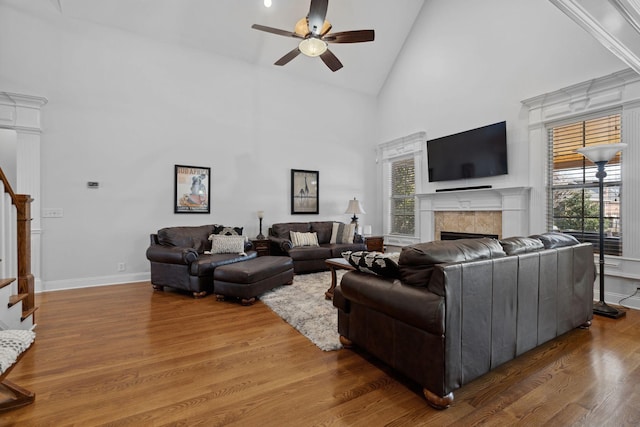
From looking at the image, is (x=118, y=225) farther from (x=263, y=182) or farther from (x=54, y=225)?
(x=263, y=182)

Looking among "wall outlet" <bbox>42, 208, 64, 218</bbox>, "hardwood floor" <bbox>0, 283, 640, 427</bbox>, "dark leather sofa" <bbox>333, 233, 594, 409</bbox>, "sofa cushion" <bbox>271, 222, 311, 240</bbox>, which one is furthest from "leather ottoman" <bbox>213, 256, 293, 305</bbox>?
"wall outlet" <bbox>42, 208, 64, 218</bbox>

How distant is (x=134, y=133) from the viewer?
16.1ft

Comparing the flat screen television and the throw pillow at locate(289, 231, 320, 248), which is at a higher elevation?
the flat screen television

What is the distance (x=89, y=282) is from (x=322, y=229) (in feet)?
13.0

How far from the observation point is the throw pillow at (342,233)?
6.18 m

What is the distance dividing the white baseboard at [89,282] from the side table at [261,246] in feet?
5.79

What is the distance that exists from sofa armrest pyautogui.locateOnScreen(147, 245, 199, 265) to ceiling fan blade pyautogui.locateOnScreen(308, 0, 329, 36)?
10.5ft

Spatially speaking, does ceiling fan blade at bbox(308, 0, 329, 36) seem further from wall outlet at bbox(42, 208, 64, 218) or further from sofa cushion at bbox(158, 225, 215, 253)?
wall outlet at bbox(42, 208, 64, 218)

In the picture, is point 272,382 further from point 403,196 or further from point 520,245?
point 403,196

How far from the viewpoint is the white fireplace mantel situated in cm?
452

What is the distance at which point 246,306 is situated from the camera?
3588 millimetres

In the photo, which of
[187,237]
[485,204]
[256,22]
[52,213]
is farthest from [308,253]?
[256,22]

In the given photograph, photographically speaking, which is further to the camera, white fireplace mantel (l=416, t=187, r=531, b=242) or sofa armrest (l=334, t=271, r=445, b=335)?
white fireplace mantel (l=416, t=187, r=531, b=242)

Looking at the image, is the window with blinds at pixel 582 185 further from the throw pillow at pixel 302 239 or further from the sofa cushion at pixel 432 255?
the throw pillow at pixel 302 239
